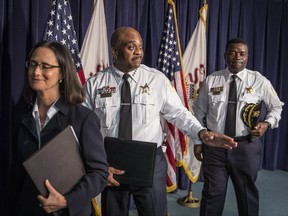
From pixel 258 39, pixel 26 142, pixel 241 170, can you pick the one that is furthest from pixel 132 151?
pixel 258 39

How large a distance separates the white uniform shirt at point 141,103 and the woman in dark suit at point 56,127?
1.95 ft

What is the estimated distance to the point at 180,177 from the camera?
373cm

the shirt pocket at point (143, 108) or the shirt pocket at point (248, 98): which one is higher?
the shirt pocket at point (248, 98)

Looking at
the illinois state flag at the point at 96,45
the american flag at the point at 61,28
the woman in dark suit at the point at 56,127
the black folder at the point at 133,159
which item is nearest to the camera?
the woman in dark suit at the point at 56,127

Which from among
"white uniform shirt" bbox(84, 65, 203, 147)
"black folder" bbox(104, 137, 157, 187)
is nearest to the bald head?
"white uniform shirt" bbox(84, 65, 203, 147)

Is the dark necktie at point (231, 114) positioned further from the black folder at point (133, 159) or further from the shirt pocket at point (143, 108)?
the black folder at point (133, 159)

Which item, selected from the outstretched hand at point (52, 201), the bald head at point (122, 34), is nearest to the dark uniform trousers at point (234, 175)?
the bald head at point (122, 34)

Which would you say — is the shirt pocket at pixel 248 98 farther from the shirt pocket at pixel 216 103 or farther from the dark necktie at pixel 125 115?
the dark necktie at pixel 125 115

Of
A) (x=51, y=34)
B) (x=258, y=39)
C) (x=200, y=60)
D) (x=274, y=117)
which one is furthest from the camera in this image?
(x=258, y=39)

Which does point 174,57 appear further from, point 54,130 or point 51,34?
point 54,130

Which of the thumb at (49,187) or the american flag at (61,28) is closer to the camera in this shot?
the thumb at (49,187)

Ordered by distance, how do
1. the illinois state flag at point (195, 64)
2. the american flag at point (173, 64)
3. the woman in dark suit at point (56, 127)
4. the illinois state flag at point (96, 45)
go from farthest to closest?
the illinois state flag at point (195, 64) → the american flag at point (173, 64) → the illinois state flag at point (96, 45) → the woman in dark suit at point (56, 127)

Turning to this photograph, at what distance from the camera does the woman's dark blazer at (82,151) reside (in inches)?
A: 45.9

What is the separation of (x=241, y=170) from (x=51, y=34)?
1.82 metres
